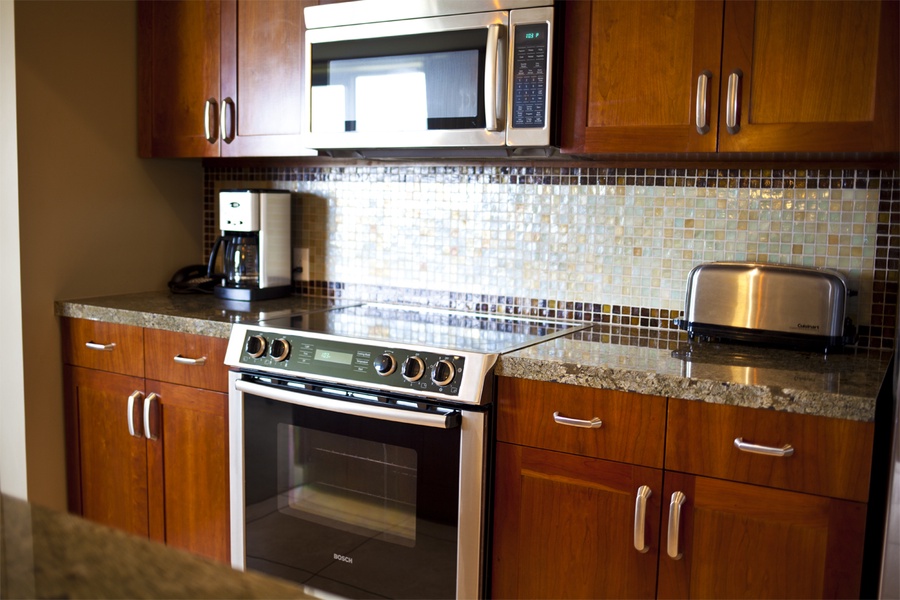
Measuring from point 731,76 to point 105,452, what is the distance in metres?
2.15

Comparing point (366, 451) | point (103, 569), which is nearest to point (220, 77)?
point (366, 451)

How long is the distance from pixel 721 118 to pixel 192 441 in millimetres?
1710

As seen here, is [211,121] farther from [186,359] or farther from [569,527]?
[569,527]

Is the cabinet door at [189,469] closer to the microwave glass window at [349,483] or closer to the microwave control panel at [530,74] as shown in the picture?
the microwave glass window at [349,483]

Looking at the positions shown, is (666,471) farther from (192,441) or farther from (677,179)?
(192,441)

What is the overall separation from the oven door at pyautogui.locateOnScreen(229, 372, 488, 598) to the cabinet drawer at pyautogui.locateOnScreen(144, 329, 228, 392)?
99 mm

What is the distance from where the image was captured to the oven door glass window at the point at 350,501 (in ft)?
6.18

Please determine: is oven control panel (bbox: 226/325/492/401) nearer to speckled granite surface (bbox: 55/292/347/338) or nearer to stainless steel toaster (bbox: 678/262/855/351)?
speckled granite surface (bbox: 55/292/347/338)

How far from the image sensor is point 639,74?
197 cm

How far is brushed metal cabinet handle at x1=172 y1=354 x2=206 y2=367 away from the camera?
7.41 feet

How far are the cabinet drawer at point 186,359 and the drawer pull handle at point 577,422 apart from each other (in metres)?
0.99

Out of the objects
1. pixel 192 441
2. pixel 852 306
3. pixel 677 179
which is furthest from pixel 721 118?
pixel 192 441

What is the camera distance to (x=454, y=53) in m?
2.14

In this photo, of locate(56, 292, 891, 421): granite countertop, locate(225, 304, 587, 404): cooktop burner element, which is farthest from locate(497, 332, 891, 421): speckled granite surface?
locate(225, 304, 587, 404): cooktop burner element
